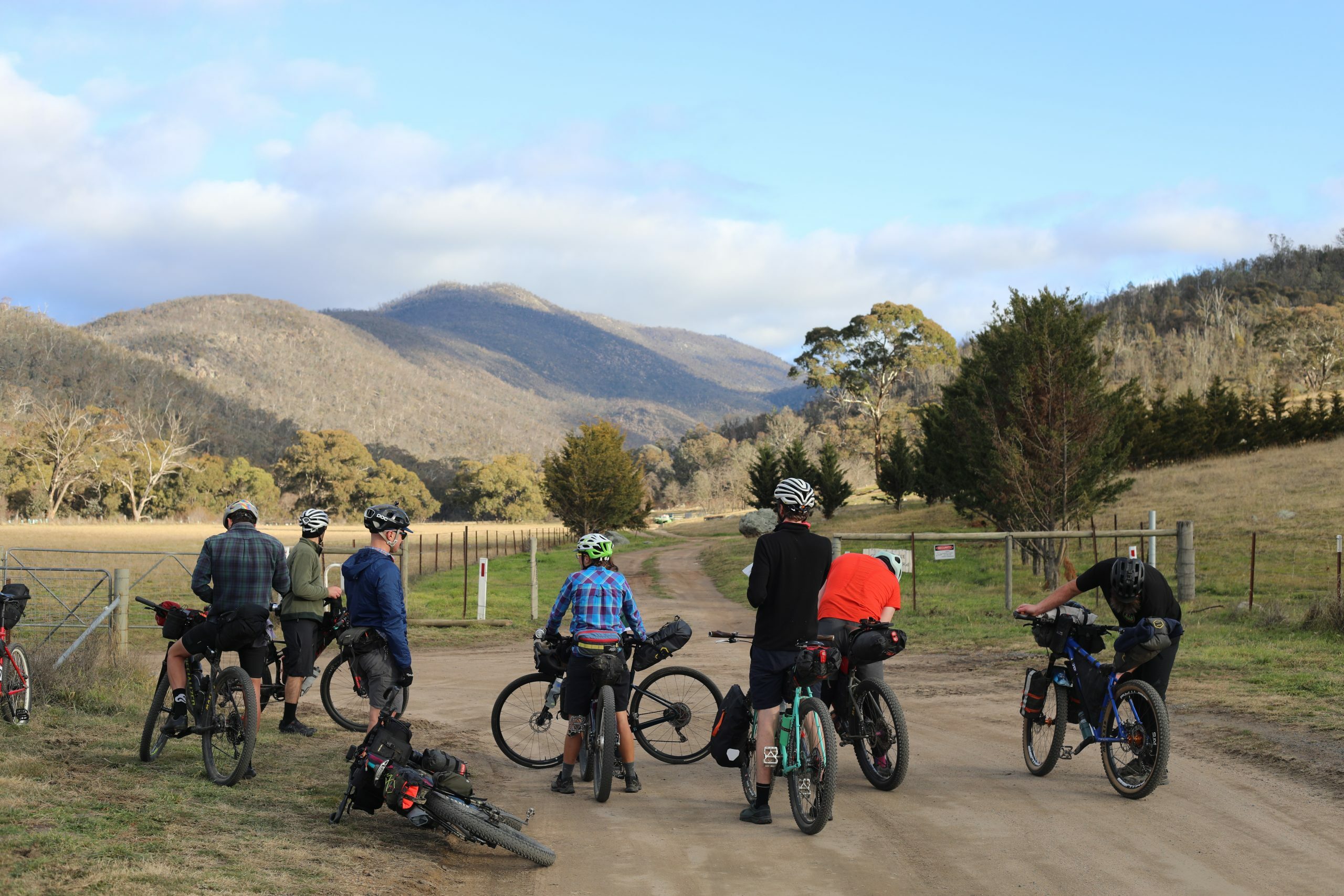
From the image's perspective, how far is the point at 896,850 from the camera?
6.04 meters

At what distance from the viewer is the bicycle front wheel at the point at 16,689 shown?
8664 mm

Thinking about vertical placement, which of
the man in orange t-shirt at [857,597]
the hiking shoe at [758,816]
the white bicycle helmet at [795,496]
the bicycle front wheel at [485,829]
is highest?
the white bicycle helmet at [795,496]

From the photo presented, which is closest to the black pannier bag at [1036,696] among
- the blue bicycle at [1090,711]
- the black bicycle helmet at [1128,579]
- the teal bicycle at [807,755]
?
the blue bicycle at [1090,711]

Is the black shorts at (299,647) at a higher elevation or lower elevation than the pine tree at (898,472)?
lower

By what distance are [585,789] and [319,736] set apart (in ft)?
9.68

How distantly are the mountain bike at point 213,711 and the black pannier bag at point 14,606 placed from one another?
6.18ft

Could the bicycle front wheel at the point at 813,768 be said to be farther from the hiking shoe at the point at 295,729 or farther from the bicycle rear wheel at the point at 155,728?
the hiking shoe at the point at 295,729


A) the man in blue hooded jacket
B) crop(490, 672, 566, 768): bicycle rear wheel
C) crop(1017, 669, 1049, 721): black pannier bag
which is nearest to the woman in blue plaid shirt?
crop(490, 672, 566, 768): bicycle rear wheel

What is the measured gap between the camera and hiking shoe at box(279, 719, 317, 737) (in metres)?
9.39

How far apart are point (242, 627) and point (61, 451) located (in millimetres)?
84361

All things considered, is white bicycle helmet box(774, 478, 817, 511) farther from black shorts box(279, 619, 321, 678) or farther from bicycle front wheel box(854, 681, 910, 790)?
black shorts box(279, 619, 321, 678)

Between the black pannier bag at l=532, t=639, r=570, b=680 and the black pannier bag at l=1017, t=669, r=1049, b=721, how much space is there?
3.36 metres

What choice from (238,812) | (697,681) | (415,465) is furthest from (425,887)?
(415,465)

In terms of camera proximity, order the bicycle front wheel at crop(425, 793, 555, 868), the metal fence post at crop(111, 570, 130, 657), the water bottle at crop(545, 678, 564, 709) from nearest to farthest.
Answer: the bicycle front wheel at crop(425, 793, 555, 868) < the water bottle at crop(545, 678, 564, 709) < the metal fence post at crop(111, 570, 130, 657)
